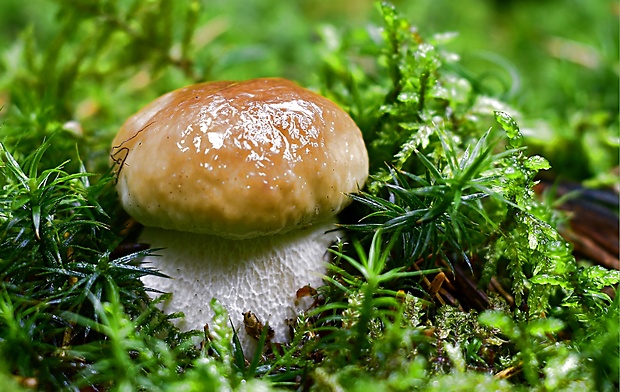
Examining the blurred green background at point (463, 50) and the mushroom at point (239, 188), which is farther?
the blurred green background at point (463, 50)

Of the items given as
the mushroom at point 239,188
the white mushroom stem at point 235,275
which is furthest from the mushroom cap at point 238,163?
the white mushroom stem at point 235,275

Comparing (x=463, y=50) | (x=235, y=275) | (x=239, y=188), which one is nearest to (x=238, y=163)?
(x=239, y=188)

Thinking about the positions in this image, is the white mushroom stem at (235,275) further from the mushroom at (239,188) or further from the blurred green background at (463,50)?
the blurred green background at (463,50)

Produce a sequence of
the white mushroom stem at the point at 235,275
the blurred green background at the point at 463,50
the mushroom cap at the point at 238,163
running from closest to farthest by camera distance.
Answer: the mushroom cap at the point at 238,163
the white mushroom stem at the point at 235,275
the blurred green background at the point at 463,50

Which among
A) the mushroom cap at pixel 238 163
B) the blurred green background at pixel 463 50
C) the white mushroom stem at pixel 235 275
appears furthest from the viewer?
the blurred green background at pixel 463 50

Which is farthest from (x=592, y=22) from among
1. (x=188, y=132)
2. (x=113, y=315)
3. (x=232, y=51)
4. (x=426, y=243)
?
(x=113, y=315)

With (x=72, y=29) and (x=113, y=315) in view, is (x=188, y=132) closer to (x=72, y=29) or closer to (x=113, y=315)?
(x=113, y=315)

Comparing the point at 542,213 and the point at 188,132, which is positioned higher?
the point at 188,132
